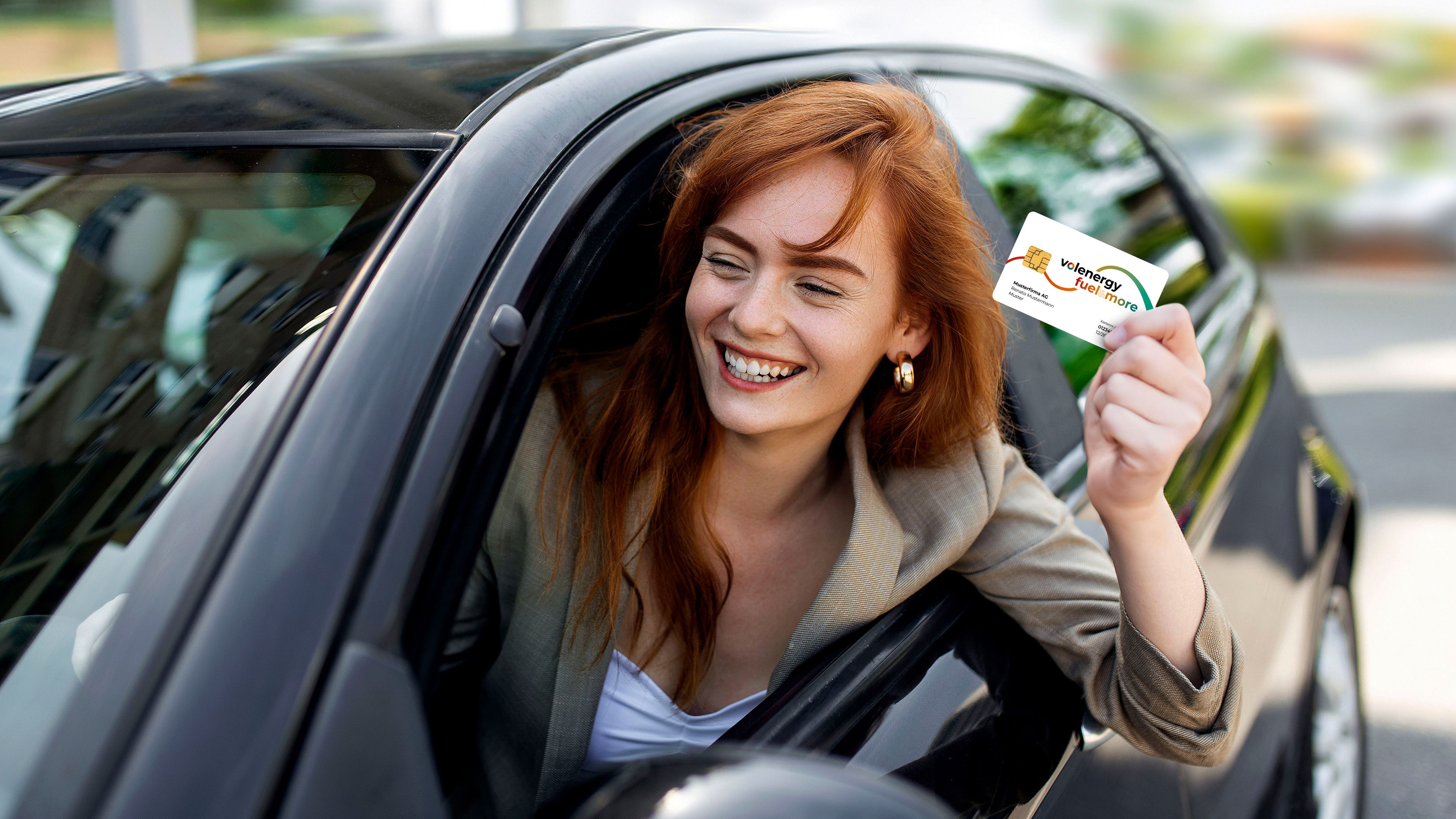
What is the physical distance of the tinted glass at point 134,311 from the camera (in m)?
0.97

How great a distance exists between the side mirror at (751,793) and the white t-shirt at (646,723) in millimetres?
612

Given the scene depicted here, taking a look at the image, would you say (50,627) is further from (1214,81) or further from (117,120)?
(1214,81)

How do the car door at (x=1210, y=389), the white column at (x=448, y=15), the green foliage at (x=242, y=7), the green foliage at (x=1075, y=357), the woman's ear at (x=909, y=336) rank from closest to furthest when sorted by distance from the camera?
the woman's ear at (x=909, y=336) < the car door at (x=1210, y=389) < the green foliage at (x=1075, y=357) < the green foliage at (x=242, y=7) < the white column at (x=448, y=15)

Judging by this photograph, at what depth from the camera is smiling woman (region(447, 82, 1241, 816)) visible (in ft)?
4.21

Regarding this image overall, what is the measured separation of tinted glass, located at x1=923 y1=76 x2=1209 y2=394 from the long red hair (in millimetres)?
343

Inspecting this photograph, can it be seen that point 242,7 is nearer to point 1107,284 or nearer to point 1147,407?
point 1107,284

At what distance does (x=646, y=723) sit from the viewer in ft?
4.69

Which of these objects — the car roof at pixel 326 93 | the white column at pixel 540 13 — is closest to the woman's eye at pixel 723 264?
the car roof at pixel 326 93

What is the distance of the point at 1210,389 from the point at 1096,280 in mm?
897

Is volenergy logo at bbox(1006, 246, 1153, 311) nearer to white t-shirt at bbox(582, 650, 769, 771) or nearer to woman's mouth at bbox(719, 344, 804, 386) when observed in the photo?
woman's mouth at bbox(719, 344, 804, 386)

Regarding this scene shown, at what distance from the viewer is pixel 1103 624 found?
1.35 m

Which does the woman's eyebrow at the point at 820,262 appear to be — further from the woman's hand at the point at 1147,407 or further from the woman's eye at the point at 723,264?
the woman's hand at the point at 1147,407

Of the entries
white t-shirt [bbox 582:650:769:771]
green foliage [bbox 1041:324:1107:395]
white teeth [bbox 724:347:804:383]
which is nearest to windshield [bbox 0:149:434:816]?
white teeth [bbox 724:347:804:383]

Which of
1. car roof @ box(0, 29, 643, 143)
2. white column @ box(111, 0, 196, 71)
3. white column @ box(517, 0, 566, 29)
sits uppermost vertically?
white column @ box(517, 0, 566, 29)
